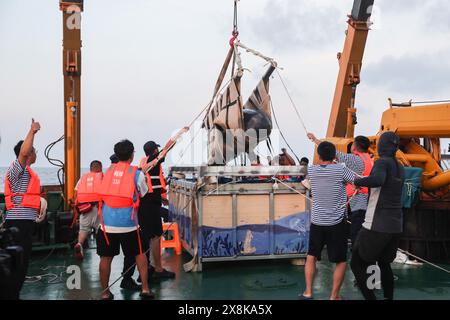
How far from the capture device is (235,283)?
20.5ft

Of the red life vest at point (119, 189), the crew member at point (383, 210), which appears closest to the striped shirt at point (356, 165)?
the crew member at point (383, 210)

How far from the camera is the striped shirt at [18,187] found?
5.25m

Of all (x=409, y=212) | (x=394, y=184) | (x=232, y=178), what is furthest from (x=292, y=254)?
(x=394, y=184)

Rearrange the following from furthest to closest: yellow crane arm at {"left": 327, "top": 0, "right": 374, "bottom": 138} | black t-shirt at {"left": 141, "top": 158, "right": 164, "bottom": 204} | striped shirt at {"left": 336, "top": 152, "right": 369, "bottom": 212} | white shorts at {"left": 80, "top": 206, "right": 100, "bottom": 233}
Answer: yellow crane arm at {"left": 327, "top": 0, "right": 374, "bottom": 138}, white shorts at {"left": 80, "top": 206, "right": 100, "bottom": 233}, black t-shirt at {"left": 141, "top": 158, "right": 164, "bottom": 204}, striped shirt at {"left": 336, "top": 152, "right": 369, "bottom": 212}

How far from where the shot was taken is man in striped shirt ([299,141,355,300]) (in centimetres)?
514

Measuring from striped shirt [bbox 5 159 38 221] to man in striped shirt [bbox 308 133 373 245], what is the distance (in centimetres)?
362

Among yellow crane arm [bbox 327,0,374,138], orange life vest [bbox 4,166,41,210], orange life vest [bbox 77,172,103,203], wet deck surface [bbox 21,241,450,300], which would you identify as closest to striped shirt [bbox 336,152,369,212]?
wet deck surface [bbox 21,241,450,300]

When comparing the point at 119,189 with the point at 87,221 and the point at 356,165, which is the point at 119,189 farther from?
the point at 87,221

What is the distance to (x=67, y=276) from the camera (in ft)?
22.2

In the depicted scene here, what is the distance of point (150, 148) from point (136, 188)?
1508 mm

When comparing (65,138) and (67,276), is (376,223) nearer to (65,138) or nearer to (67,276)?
(67,276)

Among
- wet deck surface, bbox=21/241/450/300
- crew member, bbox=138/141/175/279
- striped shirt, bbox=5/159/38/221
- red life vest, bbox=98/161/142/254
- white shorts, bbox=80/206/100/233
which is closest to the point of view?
A: red life vest, bbox=98/161/142/254

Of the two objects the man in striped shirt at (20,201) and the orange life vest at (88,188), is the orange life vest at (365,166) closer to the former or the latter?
the man in striped shirt at (20,201)

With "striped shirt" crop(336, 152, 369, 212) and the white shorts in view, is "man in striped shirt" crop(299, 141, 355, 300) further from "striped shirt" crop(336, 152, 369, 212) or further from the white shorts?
the white shorts
